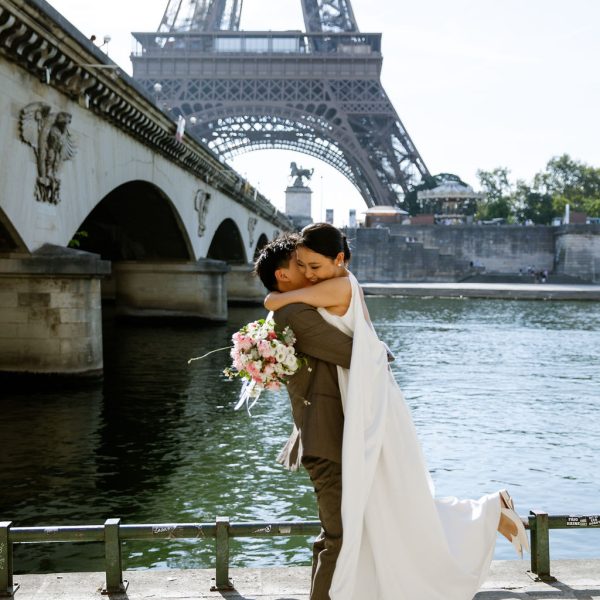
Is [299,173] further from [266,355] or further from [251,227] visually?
[266,355]

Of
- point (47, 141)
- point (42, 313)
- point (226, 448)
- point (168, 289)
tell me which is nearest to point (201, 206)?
point (168, 289)

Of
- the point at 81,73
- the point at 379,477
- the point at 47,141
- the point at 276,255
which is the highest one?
the point at 81,73

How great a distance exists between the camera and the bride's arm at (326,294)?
400cm

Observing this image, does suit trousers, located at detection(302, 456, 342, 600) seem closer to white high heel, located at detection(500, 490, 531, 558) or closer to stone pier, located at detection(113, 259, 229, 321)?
white high heel, located at detection(500, 490, 531, 558)

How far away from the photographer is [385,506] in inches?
158

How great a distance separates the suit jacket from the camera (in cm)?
398

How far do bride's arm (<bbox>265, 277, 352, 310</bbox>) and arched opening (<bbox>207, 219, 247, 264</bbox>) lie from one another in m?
38.7

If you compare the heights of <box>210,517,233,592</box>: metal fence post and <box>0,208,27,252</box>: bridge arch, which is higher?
<box>0,208,27,252</box>: bridge arch

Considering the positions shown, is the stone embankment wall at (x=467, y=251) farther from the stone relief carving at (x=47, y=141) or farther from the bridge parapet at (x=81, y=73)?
the stone relief carving at (x=47, y=141)

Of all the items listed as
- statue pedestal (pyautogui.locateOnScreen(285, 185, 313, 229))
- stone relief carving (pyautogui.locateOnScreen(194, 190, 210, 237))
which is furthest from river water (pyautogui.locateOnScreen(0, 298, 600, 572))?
statue pedestal (pyautogui.locateOnScreen(285, 185, 313, 229))

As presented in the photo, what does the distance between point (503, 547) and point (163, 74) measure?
75.9 meters

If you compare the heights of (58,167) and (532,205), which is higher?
(532,205)

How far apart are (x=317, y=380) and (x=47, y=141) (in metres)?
12.8

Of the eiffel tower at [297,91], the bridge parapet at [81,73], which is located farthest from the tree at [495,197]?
the bridge parapet at [81,73]
